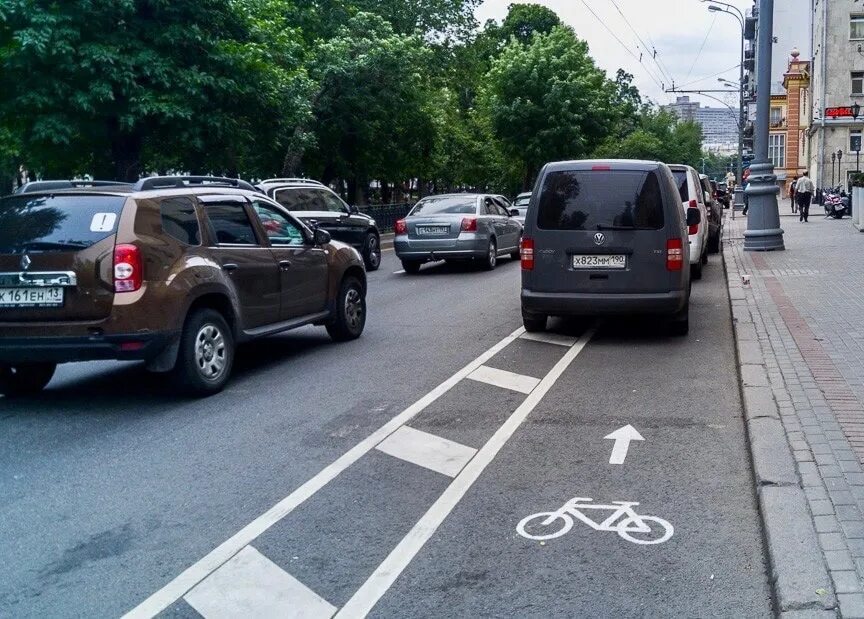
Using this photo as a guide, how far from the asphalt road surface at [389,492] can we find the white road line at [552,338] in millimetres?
982

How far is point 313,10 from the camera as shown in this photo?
34781 millimetres

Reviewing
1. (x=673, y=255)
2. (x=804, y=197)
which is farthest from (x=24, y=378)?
(x=804, y=197)

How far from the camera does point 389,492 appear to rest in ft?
19.8

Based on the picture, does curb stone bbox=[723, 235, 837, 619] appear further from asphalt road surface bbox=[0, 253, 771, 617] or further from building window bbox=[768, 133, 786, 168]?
building window bbox=[768, 133, 786, 168]

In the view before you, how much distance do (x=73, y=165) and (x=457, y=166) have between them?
30176 millimetres

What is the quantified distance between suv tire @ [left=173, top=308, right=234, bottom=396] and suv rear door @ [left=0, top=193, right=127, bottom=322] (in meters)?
0.75

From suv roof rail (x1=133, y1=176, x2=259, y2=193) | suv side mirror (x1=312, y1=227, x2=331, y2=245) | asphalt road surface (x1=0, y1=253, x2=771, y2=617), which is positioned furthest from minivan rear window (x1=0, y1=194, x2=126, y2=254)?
suv side mirror (x1=312, y1=227, x2=331, y2=245)

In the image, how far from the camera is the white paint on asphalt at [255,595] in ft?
14.3

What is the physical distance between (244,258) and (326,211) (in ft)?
37.1

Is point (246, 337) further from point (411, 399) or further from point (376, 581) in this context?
point (376, 581)

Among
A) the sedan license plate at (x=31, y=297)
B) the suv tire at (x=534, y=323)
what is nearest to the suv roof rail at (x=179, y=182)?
the sedan license plate at (x=31, y=297)

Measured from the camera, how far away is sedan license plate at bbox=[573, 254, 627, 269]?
11076 mm

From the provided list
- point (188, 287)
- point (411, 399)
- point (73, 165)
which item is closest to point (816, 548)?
point (411, 399)

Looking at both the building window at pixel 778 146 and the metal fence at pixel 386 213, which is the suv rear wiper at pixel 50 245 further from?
the building window at pixel 778 146
